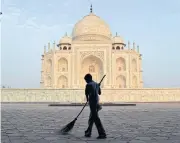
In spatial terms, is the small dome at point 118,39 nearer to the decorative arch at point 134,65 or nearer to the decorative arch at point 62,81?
the decorative arch at point 134,65

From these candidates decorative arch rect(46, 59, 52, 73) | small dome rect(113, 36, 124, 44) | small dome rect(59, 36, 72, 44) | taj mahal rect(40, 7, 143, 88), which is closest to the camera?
taj mahal rect(40, 7, 143, 88)

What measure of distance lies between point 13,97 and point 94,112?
71.9ft

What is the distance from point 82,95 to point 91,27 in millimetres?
12889

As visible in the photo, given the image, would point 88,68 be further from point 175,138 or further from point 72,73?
point 175,138

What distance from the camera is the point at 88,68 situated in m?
32.7

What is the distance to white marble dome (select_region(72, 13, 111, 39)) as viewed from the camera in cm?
3394

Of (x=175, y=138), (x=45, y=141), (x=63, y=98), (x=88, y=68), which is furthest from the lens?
(x=88, y=68)

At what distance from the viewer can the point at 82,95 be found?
79.5 feet

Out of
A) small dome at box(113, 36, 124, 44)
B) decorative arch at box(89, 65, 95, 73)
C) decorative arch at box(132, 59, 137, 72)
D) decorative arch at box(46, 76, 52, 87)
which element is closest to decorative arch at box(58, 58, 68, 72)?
decorative arch at box(46, 76, 52, 87)

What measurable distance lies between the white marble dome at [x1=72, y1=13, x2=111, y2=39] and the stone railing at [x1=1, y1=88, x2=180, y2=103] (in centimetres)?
1182

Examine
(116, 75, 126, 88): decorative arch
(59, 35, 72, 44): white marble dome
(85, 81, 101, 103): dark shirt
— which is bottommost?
(85, 81, 101, 103): dark shirt

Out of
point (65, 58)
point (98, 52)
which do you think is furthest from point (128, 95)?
point (65, 58)

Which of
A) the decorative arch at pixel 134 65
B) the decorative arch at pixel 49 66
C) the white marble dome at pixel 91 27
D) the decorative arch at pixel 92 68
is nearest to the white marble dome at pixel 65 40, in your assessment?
the white marble dome at pixel 91 27

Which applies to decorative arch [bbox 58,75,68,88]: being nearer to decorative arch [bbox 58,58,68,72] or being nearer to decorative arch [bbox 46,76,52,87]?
decorative arch [bbox 58,58,68,72]
